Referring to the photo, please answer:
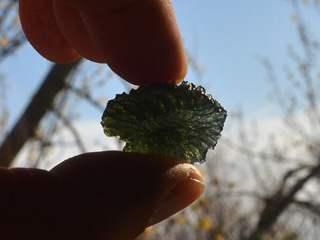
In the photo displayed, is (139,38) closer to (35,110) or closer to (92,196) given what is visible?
(92,196)

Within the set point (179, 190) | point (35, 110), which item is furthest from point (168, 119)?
point (35, 110)

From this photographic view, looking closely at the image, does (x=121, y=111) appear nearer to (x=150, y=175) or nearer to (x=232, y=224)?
(x=150, y=175)

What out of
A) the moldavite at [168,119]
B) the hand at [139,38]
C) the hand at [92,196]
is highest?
the hand at [139,38]

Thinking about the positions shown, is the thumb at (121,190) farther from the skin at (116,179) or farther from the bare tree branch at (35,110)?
the bare tree branch at (35,110)

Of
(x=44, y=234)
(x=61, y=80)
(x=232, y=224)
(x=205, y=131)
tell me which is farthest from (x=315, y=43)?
(x=44, y=234)

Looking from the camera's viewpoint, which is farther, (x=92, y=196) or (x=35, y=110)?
(x=35, y=110)

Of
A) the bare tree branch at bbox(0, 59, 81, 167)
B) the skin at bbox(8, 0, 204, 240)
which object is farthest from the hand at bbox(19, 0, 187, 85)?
the bare tree branch at bbox(0, 59, 81, 167)

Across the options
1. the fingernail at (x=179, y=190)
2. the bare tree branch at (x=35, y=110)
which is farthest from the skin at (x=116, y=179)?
the bare tree branch at (x=35, y=110)

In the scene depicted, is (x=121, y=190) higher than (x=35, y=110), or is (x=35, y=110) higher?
(x=35, y=110)
